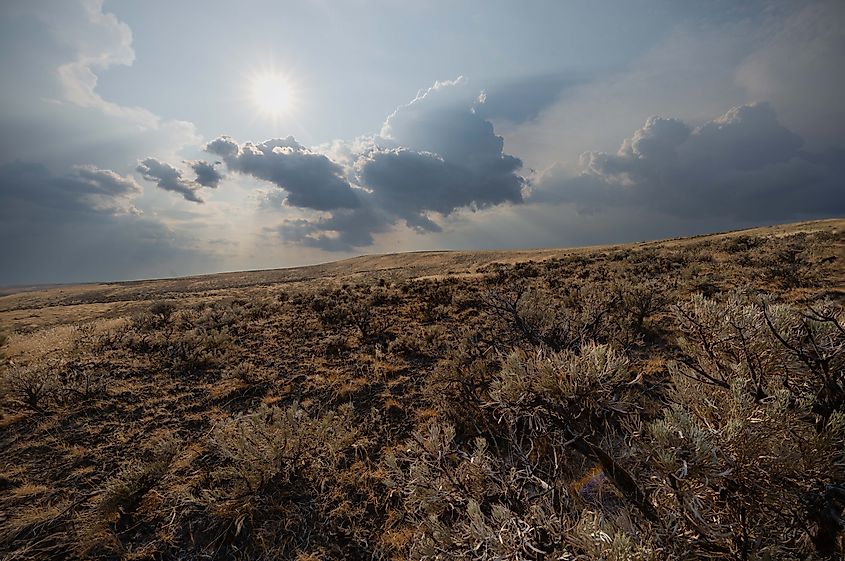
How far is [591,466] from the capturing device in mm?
5031

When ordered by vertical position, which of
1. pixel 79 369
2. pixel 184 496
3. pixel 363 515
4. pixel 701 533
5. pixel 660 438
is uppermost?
pixel 660 438

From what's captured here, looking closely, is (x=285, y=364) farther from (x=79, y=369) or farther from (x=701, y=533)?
(x=701, y=533)

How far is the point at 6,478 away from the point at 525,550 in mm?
8288

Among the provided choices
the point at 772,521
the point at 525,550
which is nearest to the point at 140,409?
the point at 525,550

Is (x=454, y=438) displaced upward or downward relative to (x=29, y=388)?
downward

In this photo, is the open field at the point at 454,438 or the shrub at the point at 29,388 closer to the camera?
the open field at the point at 454,438

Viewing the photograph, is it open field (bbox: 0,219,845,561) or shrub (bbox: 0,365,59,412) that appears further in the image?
shrub (bbox: 0,365,59,412)

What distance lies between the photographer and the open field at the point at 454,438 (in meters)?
2.34

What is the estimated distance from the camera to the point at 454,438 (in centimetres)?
570

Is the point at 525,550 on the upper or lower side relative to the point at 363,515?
upper

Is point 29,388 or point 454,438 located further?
point 29,388

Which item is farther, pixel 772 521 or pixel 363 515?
pixel 363 515

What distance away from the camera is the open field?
2.34 metres

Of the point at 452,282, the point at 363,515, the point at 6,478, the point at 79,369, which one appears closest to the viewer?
the point at 363,515
